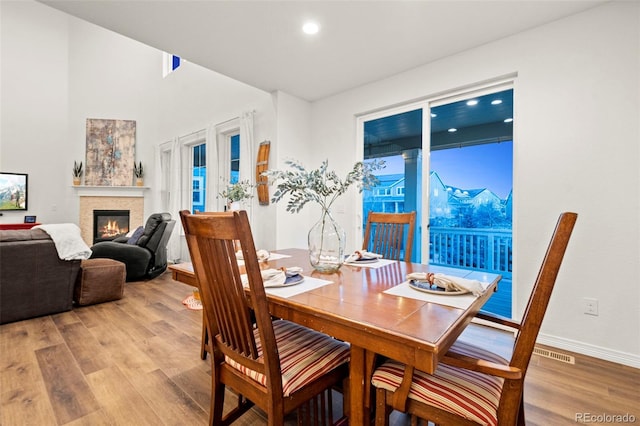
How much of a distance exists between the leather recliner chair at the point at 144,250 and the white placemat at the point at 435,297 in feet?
13.2

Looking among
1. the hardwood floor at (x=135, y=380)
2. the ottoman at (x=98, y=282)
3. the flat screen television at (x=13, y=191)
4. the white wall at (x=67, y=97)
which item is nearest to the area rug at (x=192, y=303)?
the hardwood floor at (x=135, y=380)

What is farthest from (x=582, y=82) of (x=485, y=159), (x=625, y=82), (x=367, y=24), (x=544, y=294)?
(x=544, y=294)

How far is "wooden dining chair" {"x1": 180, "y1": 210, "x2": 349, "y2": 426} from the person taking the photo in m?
1.00

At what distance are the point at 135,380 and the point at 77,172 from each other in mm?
6874

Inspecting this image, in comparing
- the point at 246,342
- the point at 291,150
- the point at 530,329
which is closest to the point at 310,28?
the point at 291,150

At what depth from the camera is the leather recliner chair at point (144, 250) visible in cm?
407

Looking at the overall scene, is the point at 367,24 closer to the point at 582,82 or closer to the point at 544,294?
the point at 582,82

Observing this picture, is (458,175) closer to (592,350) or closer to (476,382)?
(592,350)

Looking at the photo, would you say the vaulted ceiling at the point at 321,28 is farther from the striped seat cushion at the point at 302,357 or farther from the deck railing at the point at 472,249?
the striped seat cushion at the point at 302,357

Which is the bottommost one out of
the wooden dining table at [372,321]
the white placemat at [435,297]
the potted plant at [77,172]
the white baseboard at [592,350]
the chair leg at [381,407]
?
the white baseboard at [592,350]

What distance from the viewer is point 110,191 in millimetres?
7059

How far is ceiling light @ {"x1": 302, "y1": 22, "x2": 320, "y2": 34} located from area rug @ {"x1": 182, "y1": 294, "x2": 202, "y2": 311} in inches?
114

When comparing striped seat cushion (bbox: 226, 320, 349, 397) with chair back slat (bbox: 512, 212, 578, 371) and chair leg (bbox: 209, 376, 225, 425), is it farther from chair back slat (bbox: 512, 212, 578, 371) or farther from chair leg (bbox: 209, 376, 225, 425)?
chair back slat (bbox: 512, 212, 578, 371)

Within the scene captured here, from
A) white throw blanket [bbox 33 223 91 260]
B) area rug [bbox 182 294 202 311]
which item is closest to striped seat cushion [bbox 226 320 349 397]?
area rug [bbox 182 294 202 311]
